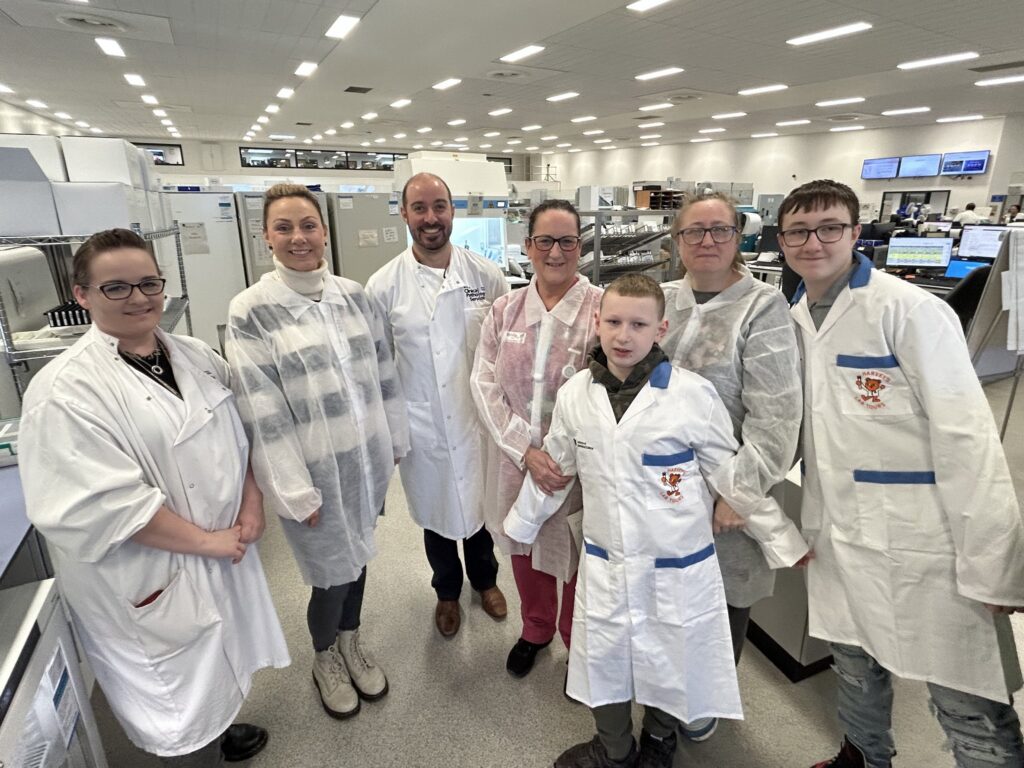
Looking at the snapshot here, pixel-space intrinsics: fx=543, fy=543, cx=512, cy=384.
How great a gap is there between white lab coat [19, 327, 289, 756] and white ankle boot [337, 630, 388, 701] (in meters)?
0.47

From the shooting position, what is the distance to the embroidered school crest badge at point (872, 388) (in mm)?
1140

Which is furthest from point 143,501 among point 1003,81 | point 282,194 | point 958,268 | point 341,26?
point 1003,81

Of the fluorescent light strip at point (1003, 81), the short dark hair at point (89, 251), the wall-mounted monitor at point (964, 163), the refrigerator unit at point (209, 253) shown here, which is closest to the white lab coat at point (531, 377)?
the short dark hair at point (89, 251)

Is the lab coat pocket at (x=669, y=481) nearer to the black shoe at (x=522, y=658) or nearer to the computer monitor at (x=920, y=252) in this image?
the black shoe at (x=522, y=658)

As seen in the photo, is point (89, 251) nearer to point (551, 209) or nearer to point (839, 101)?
point (551, 209)

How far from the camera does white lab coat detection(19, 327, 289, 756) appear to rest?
3.33ft

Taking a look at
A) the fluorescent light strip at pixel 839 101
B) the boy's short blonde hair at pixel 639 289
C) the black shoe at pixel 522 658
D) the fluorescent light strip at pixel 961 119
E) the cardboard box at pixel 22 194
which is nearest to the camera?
the boy's short blonde hair at pixel 639 289

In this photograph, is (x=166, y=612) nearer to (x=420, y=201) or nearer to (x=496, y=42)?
(x=420, y=201)

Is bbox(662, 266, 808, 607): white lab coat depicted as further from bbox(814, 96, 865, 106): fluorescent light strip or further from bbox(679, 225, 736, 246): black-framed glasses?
bbox(814, 96, 865, 106): fluorescent light strip

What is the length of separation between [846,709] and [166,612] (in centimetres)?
160

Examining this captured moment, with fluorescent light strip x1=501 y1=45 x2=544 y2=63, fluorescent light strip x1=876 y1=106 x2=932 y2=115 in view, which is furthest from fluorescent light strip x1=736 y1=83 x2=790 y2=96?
fluorescent light strip x1=501 y1=45 x2=544 y2=63

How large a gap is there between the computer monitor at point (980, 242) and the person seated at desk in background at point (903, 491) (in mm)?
4853

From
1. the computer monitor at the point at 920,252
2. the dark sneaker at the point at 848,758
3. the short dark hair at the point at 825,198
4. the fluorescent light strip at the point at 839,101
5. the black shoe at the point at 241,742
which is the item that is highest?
the fluorescent light strip at the point at 839,101

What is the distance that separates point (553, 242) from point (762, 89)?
921 cm
